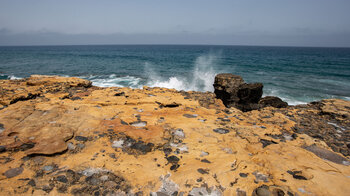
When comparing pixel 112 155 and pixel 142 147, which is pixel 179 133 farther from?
pixel 112 155

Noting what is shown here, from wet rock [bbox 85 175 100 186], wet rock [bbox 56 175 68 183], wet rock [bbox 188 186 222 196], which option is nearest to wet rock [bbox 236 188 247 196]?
wet rock [bbox 188 186 222 196]

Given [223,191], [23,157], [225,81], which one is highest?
[225,81]

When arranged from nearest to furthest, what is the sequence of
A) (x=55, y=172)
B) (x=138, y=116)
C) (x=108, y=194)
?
(x=108, y=194) < (x=55, y=172) < (x=138, y=116)

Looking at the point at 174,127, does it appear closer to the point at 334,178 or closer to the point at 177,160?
the point at 177,160

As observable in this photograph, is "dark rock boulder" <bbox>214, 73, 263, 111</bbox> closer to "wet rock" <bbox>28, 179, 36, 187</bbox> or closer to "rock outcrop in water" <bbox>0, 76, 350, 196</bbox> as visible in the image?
"rock outcrop in water" <bbox>0, 76, 350, 196</bbox>

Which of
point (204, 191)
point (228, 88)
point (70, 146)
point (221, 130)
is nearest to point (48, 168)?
point (70, 146)

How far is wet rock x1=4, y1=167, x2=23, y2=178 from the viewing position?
188 cm

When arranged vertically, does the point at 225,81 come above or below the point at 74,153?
above

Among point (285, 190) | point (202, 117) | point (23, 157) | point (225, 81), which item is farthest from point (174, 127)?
point (225, 81)

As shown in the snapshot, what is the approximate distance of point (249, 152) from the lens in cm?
261

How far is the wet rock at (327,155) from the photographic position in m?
2.53

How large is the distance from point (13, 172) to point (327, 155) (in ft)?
13.6

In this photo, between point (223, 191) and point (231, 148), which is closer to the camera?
point (223, 191)

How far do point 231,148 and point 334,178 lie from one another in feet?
3.94
